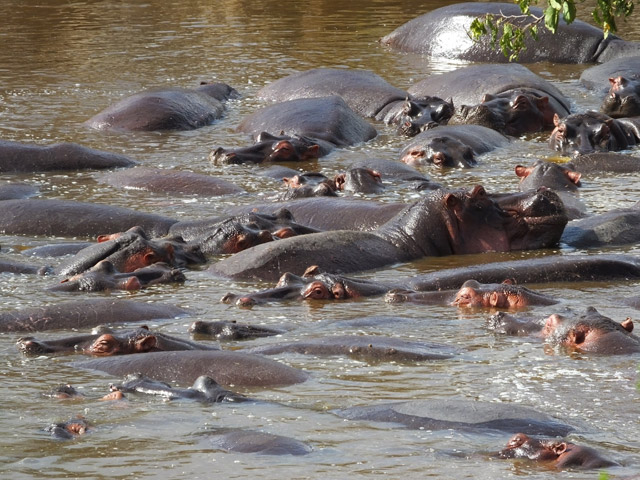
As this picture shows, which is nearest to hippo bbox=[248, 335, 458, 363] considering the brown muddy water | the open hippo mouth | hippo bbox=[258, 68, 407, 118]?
the brown muddy water

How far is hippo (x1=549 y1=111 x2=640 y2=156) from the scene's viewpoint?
11281mm

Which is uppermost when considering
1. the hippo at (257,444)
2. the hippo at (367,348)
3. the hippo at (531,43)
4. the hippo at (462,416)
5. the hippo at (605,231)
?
the hippo at (531,43)

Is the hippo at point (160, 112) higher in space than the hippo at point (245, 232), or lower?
higher

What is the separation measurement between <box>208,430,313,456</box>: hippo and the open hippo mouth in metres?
3.88

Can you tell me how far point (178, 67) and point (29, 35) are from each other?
3.55m

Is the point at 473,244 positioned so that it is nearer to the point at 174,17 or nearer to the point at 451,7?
the point at 451,7

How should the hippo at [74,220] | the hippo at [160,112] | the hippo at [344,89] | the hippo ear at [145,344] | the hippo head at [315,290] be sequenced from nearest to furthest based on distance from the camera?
1. the hippo ear at [145,344]
2. the hippo head at [315,290]
3. the hippo at [74,220]
4. the hippo at [160,112]
5. the hippo at [344,89]

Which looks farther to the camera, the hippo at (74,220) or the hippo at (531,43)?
the hippo at (531,43)

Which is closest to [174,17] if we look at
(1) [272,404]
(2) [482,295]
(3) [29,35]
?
(3) [29,35]

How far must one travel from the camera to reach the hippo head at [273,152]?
11.1m

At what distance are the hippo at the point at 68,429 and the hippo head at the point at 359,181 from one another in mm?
5108

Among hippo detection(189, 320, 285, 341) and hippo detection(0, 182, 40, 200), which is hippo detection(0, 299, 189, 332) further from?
hippo detection(0, 182, 40, 200)

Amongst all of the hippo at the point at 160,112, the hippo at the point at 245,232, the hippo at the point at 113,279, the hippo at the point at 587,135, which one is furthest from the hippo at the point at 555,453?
the hippo at the point at 160,112

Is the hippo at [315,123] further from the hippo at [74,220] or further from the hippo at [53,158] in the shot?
the hippo at [74,220]
